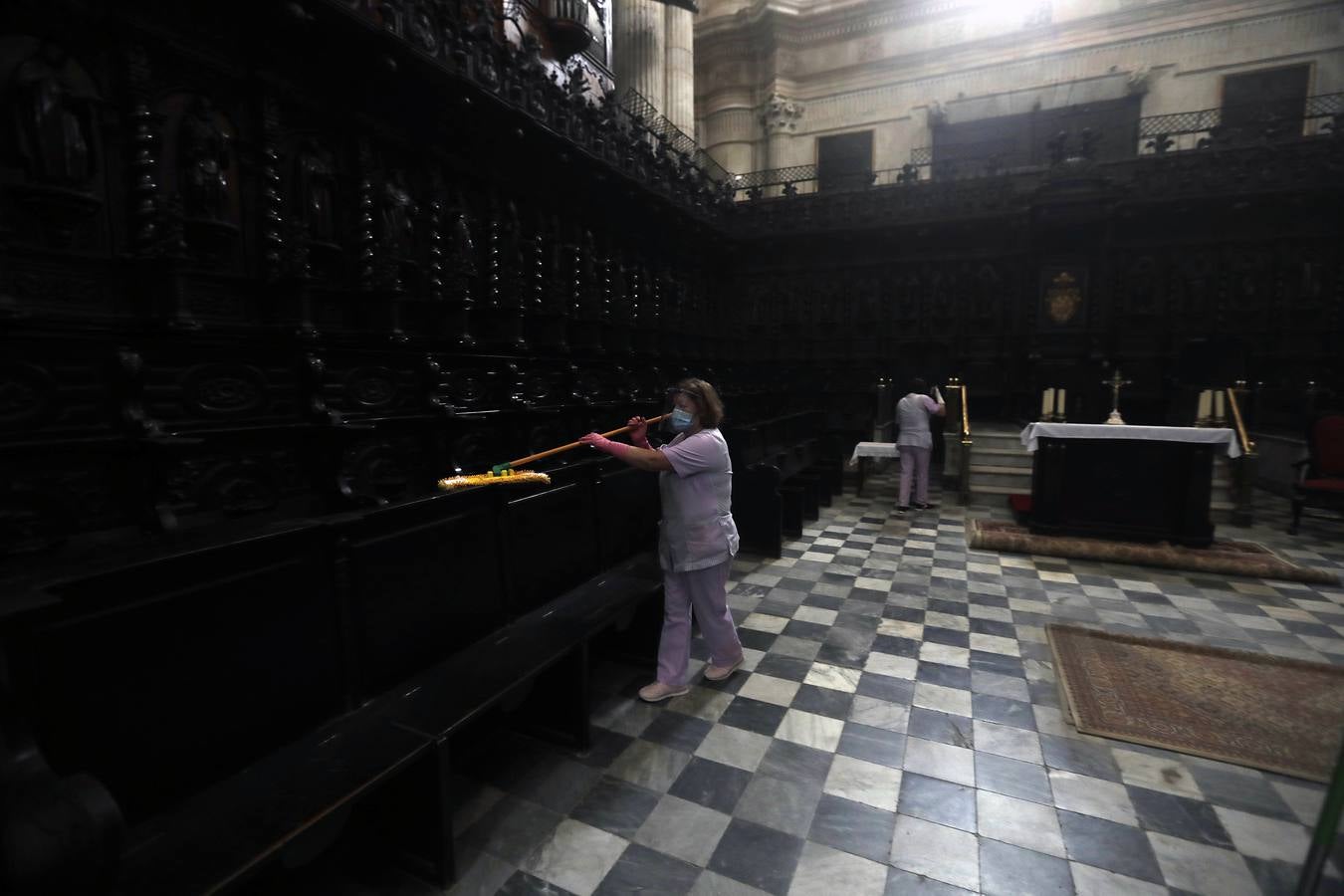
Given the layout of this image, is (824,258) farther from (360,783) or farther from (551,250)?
(360,783)

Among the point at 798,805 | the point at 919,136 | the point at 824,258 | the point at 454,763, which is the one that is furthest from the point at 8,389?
the point at 919,136

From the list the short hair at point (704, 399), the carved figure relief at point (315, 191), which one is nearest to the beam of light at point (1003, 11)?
the carved figure relief at point (315, 191)

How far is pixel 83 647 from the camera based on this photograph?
1.60 meters

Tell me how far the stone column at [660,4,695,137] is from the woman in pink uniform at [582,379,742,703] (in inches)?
520

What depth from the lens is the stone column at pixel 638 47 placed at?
42.1 feet

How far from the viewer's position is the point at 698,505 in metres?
3.25

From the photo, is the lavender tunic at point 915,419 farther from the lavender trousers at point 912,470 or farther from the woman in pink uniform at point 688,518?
the woman in pink uniform at point 688,518

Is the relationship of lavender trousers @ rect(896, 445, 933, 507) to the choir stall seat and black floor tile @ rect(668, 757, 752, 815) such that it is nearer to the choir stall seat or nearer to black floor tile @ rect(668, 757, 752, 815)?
the choir stall seat

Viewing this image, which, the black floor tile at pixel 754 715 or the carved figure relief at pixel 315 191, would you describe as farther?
the carved figure relief at pixel 315 191

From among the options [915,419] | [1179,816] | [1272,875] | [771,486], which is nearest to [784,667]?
[1179,816]

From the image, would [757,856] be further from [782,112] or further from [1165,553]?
[782,112]

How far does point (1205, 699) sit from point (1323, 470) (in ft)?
21.6

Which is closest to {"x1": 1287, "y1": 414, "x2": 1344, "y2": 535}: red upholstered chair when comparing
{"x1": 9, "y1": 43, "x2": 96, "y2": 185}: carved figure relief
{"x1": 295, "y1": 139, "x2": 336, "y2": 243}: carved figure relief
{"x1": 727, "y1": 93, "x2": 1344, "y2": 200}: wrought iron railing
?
{"x1": 727, "y1": 93, "x2": 1344, "y2": 200}: wrought iron railing

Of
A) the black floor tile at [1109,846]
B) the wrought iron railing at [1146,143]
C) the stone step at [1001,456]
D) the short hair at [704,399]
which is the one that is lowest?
the black floor tile at [1109,846]
